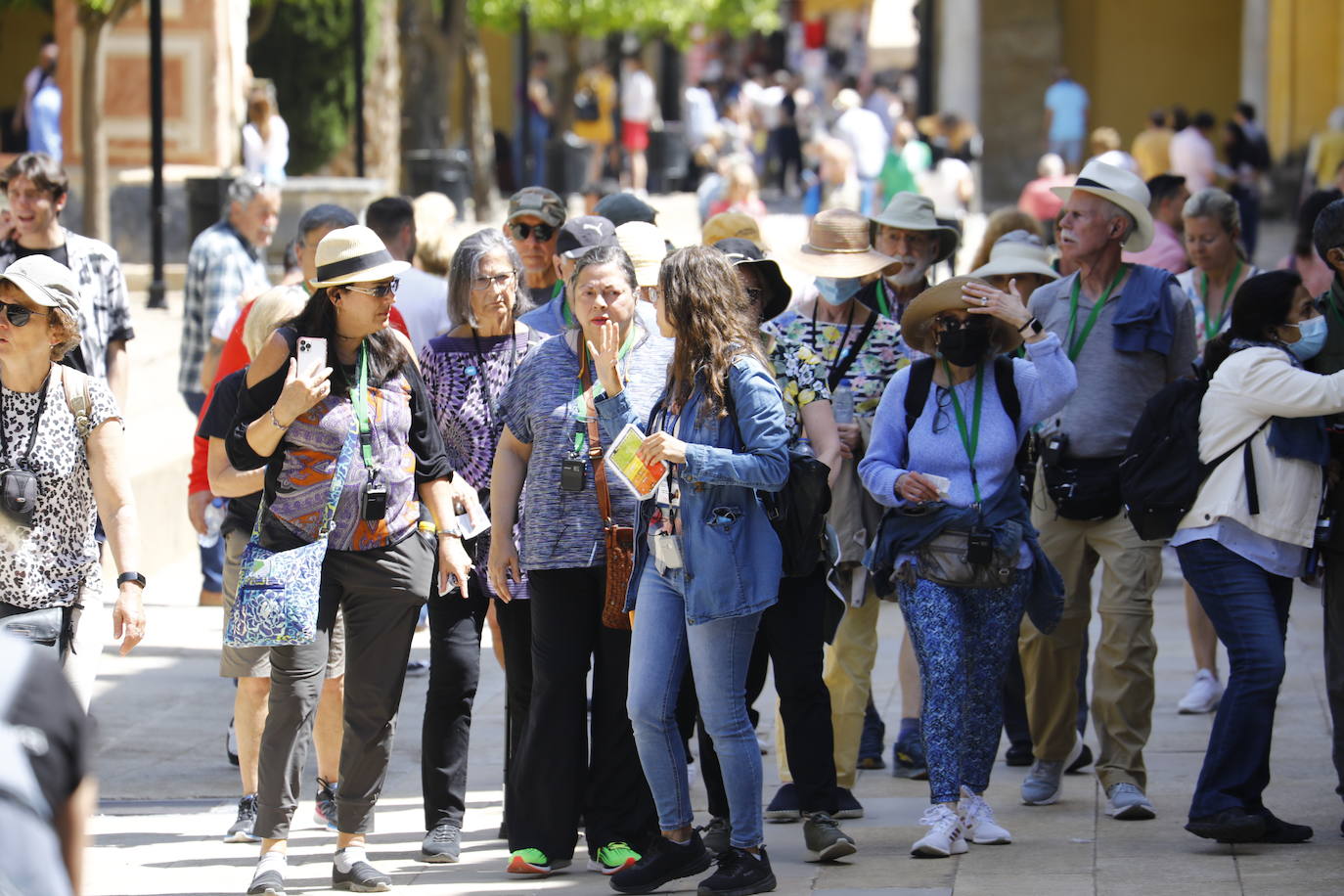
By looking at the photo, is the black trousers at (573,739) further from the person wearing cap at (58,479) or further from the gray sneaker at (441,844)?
the person wearing cap at (58,479)

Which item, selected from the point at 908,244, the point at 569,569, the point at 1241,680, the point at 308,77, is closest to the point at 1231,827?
the point at 1241,680

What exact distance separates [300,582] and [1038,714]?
2.72m

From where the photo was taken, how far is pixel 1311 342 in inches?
259

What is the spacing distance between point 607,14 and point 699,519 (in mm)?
27380

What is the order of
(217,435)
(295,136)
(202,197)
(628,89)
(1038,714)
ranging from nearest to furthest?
(217,435) < (1038,714) < (202,197) < (295,136) < (628,89)

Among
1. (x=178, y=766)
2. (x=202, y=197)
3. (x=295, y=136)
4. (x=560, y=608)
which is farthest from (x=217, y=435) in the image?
(x=295, y=136)

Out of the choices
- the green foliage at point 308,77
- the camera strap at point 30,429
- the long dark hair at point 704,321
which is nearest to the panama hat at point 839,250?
the long dark hair at point 704,321

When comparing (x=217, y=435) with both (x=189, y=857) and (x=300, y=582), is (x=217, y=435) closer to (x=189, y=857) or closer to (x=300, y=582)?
(x=300, y=582)

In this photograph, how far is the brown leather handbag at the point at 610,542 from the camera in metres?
6.24

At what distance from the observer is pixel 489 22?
33031mm

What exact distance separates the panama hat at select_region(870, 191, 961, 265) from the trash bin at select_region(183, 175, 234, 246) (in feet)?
30.9

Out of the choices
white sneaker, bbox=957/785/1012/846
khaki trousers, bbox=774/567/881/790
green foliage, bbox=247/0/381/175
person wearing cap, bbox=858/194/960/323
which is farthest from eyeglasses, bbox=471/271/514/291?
green foliage, bbox=247/0/381/175

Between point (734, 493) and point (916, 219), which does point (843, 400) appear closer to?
point (916, 219)

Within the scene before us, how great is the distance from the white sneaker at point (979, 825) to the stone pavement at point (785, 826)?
4 cm
